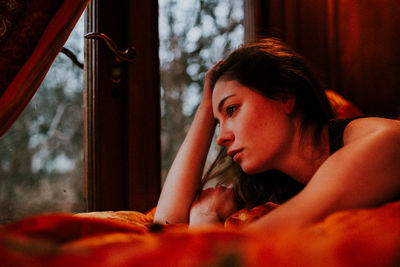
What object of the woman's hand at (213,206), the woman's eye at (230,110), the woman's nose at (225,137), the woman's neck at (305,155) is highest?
the woman's eye at (230,110)

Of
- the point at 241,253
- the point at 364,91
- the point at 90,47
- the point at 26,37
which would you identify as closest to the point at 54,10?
the point at 26,37

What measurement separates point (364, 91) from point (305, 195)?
1.47 meters

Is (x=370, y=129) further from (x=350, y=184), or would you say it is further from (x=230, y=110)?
(x=230, y=110)

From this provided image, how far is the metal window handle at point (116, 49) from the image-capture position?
1.43 meters

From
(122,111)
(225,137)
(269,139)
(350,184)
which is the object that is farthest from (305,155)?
(122,111)

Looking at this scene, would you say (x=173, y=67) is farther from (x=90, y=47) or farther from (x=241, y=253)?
(x=241, y=253)

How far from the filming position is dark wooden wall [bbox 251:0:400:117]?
1.87m

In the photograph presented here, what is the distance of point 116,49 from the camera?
1509 millimetres

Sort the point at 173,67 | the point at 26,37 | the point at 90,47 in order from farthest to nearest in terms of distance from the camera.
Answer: the point at 173,67 < the point at 90,47 < the point at 26,37

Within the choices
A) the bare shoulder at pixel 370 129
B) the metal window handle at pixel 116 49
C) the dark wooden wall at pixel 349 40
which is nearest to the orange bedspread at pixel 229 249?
the bare shoulder at pixel 370 129

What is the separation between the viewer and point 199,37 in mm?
1800

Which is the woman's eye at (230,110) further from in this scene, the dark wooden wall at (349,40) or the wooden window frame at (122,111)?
the dark wooden wall at (349,40)

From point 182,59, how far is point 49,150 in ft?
2.42

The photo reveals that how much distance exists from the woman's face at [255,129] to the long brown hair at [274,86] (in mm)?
32
